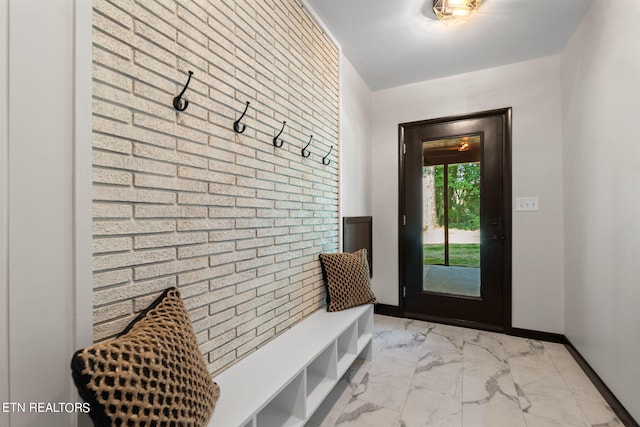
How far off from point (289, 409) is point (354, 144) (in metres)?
2.22

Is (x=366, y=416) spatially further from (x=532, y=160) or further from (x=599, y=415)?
(x=532, y=160)

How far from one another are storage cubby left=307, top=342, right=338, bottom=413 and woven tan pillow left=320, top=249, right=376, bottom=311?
39 centimetres

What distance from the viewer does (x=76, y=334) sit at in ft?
2.56

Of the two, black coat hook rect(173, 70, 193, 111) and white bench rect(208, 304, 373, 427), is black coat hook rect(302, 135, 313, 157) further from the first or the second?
white bench rect(208, 304, 373, 427)

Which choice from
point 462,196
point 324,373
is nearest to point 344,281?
point 324,373

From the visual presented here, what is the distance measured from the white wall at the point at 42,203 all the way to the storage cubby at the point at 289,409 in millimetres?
772

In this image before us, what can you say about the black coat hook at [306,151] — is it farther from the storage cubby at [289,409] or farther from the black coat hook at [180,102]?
the storage cubby at [289,409]

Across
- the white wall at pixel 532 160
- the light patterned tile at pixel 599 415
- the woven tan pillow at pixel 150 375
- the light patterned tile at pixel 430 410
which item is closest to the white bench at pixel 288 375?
the woven tan pillow at pixel 150 375

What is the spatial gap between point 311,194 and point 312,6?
129cm

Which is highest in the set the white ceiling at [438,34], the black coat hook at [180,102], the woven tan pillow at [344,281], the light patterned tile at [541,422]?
the white ceiling at [438,34]

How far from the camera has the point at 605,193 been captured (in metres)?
1.74

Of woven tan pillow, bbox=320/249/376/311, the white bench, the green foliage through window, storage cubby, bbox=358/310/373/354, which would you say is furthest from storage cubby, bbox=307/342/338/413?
the green foliage through window

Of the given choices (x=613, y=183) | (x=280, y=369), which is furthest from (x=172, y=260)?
(x=613, y=183)

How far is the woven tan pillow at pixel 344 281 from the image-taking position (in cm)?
203
